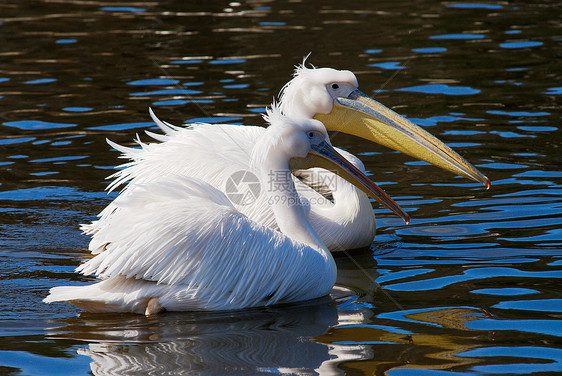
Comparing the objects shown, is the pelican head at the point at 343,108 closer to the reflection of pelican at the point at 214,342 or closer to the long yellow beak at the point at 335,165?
the long yellow beak at the point at 335,165

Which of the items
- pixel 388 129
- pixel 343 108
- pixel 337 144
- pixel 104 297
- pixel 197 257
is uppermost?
pixel 343 108

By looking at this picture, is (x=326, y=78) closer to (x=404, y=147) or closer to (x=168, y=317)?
(x=404, y=147)

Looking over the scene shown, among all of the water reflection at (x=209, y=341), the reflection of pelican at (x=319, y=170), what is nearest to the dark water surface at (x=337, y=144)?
the water reflection at (x=209, y=341)

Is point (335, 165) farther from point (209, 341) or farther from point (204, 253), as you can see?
point (209, 341)

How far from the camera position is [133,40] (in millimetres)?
10984

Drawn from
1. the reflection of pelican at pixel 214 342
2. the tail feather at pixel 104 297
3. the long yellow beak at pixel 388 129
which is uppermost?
the long yellow beak at pixel 388 129

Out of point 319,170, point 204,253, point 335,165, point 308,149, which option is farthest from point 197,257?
point 319,170

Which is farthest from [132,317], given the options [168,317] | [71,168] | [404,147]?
[71,168]

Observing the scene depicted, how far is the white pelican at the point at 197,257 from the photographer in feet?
14.7

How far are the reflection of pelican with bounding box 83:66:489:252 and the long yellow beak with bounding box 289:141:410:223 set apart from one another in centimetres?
44

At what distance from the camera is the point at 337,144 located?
7684 millimetres

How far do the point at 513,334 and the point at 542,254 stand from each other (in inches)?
47.5

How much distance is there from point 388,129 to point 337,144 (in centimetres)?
182

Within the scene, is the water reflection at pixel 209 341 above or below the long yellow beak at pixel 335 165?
below
